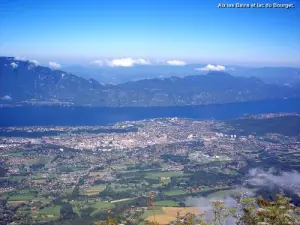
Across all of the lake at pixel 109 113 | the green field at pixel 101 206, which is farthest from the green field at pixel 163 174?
the lake at pixel 109 113

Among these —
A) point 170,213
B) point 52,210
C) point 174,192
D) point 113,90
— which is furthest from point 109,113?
point 170,213

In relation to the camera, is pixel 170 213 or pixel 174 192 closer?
pixel 170 213

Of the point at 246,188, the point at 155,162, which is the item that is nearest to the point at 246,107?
the point at 155,162

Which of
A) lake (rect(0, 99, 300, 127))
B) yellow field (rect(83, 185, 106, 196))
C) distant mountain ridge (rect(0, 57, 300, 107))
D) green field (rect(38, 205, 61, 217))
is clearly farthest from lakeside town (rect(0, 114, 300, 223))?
distant mountain ridge (rect(0, 57, 300, 107))

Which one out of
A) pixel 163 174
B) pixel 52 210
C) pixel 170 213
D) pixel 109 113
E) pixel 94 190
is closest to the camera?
pixel 170 213

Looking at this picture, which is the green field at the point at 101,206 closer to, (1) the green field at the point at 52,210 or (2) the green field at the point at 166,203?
(1) the green field at the point at 52,210

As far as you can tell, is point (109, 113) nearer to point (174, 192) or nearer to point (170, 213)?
point (174, 192)
